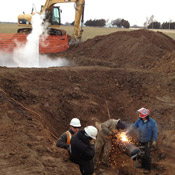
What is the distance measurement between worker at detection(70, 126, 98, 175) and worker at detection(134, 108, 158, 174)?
7.91 feet

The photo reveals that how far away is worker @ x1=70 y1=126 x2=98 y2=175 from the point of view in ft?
17.0

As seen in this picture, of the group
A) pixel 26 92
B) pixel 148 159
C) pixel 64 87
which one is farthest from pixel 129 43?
pixel 148 159

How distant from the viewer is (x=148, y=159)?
7.45 meters

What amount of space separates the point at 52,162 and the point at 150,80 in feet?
28.2

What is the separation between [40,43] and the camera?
18.9 meters

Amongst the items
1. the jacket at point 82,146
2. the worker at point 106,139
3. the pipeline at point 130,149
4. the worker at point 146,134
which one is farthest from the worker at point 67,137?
the pipeline at point 130,149

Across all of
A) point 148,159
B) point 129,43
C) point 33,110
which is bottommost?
point 148,159

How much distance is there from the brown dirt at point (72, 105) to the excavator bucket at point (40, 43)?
3630 millimetres

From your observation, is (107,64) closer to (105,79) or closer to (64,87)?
(105,79)

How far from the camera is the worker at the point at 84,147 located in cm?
519

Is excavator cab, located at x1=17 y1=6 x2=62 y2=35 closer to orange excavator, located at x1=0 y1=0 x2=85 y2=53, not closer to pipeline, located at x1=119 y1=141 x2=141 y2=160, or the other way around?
orange excavator, located at x1=0 y1=0 x2=85 y2=53

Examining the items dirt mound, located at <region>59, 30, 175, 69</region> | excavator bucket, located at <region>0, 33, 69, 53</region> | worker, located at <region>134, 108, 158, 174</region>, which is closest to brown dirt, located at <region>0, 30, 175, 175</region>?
dirt mound, located at <region>59, 30, 175, 69</region>

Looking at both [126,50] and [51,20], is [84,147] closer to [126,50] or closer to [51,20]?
[126,50]

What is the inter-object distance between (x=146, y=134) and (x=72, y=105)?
161 inches
